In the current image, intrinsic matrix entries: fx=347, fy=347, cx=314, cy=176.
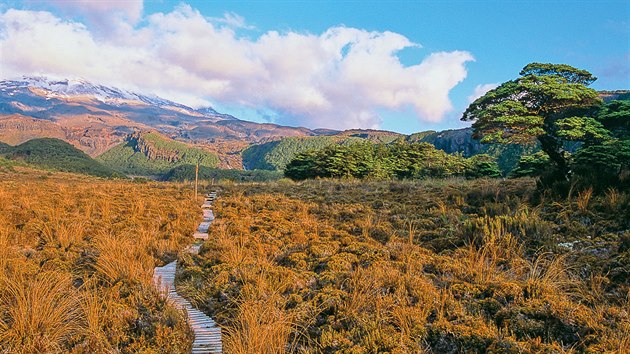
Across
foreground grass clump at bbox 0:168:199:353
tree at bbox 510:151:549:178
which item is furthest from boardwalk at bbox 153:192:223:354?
tree at bbox 510:151:549:178

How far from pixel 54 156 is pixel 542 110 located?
5870 inches

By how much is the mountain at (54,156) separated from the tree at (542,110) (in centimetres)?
11230

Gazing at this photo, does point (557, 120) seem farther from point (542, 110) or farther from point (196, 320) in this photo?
point (196, 320)

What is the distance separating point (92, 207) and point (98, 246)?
241 inches

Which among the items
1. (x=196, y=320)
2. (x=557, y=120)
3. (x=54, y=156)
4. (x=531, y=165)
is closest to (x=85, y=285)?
(x=196, y=320)

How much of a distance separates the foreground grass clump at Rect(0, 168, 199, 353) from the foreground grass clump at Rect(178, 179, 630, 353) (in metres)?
0.81

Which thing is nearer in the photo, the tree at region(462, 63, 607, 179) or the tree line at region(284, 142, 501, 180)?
the tree at region(462, 63, 607, 179)

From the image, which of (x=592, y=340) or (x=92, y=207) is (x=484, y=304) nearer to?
(x=592, y=340)

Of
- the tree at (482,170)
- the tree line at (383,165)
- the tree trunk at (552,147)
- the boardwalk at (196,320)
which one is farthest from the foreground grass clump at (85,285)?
the tree at (482,170)

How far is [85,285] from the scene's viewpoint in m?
5.44

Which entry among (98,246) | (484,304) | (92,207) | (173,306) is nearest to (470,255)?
(484,304)

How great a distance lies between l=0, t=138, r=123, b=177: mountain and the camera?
11014 cm

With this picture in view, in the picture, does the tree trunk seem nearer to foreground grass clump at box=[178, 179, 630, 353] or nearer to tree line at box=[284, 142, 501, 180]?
foreground grass clump at box=[178, 179, 630, 353]

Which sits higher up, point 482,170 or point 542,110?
point 542,110
